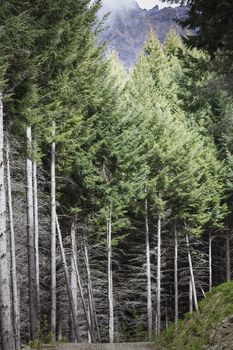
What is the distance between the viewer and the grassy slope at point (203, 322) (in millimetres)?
7168

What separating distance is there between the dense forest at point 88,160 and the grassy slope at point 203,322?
139 inches

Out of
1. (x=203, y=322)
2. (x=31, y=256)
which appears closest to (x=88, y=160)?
(x=31, y=256)

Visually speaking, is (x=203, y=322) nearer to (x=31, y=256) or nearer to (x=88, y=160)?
(x=31, y=256)

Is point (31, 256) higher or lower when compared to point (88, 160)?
lower

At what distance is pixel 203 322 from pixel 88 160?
39.5ft

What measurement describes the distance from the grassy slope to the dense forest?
11.6 ft

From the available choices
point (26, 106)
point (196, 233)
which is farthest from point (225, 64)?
point (196, 233)

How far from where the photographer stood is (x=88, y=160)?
19031mm

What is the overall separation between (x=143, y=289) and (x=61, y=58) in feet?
69.9

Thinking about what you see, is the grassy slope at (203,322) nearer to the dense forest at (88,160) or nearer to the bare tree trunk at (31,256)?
the dense forest at (88,160)

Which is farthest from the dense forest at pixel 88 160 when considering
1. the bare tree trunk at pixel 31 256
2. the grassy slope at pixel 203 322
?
the grassy slope at pixel 203 322

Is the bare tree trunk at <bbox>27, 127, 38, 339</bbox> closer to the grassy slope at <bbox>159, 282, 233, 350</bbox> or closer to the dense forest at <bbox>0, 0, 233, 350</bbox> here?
the dense forest at <bbox>0, 0, 233, 350</bbox>

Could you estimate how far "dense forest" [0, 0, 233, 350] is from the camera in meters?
10.3

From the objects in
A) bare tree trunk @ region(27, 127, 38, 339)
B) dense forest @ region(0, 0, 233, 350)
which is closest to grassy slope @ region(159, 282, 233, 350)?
dense forest @ region(0, 0, 233, 350)
